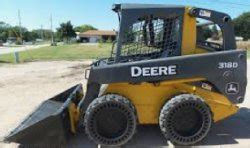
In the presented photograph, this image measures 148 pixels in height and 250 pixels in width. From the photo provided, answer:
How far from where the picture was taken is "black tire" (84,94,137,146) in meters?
5.50

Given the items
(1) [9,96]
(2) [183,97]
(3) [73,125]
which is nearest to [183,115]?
(2) [183,97]

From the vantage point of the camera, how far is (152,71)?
5543 mm

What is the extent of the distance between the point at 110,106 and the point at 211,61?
164cm

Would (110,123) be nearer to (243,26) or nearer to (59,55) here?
(59,55)

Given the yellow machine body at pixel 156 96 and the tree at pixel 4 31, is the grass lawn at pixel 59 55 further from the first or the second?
the tree at pixel 4 31

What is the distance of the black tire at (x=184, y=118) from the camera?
18.0ft

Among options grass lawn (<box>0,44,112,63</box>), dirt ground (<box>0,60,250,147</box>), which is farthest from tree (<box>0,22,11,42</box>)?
dirt ground (<box>0,60,250,147</box>)

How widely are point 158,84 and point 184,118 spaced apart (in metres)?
0.64

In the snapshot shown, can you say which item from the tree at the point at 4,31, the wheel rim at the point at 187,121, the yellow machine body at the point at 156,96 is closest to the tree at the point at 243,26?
the tree at the point at 4,31

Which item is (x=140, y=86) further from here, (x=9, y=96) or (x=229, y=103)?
(x=9, y=96)

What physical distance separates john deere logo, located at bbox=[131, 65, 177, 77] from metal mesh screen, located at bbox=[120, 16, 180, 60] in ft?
0.96

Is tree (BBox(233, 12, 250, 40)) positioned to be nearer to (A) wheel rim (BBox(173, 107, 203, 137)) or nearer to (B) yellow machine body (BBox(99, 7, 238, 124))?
(B) yellow machine body (BBox(99, 7, 238, 124))

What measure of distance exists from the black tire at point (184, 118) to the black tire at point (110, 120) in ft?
1.58

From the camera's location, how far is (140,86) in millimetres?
5730
